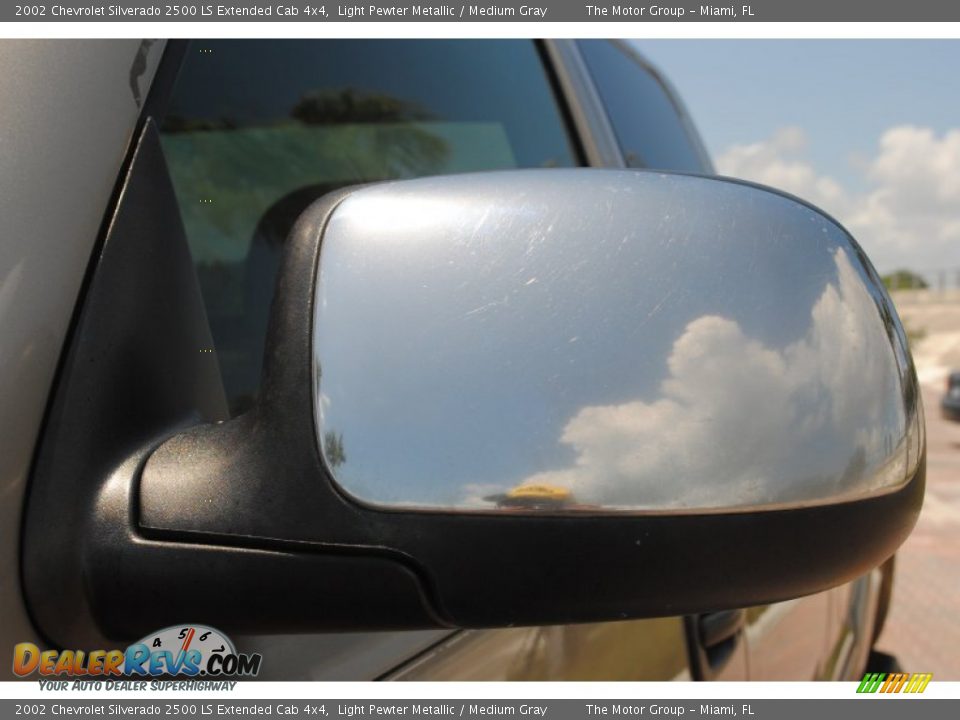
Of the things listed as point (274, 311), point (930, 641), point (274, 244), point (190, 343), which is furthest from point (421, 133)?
point (930, 641)

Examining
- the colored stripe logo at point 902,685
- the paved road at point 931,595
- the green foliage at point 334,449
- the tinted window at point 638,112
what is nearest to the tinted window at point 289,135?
the tinted window at point 638,112

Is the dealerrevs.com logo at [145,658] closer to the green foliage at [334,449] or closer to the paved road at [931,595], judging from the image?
the green foliage at [334,449]

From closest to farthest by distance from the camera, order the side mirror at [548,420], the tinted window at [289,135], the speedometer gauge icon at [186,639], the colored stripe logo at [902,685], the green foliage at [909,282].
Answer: the side mirror at [548,420] → the speedometer gauge icon at [186,639] → the tinted window at [289,135] → the colored stripe logo at [902,685] → the green foliage at [909,282]

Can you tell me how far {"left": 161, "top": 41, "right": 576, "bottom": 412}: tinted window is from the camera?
1.21 m

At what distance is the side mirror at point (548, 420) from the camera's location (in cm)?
65

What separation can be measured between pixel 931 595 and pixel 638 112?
511 cm

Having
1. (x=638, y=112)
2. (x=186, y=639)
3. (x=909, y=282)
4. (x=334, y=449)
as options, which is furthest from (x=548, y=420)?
(x=909, y=282)

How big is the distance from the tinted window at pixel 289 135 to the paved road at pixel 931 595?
11.0 ft

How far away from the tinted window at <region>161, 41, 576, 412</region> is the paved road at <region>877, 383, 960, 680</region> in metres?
3.35

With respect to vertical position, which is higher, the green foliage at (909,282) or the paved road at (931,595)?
the paved road at (931,595)

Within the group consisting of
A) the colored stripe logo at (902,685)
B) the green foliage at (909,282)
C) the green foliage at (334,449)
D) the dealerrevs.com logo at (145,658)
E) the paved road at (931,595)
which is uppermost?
the green foliage at (334,449)

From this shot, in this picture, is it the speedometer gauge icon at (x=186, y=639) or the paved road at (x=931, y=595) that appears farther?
the paved road at (x=931, y=595)

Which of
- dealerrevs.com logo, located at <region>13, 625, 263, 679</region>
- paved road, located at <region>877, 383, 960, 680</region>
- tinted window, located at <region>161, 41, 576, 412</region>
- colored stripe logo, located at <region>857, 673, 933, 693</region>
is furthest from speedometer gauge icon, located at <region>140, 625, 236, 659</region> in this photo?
paved road, located at <region>877, 383, 960, 680</region>

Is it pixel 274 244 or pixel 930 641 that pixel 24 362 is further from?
pixel 930 641
